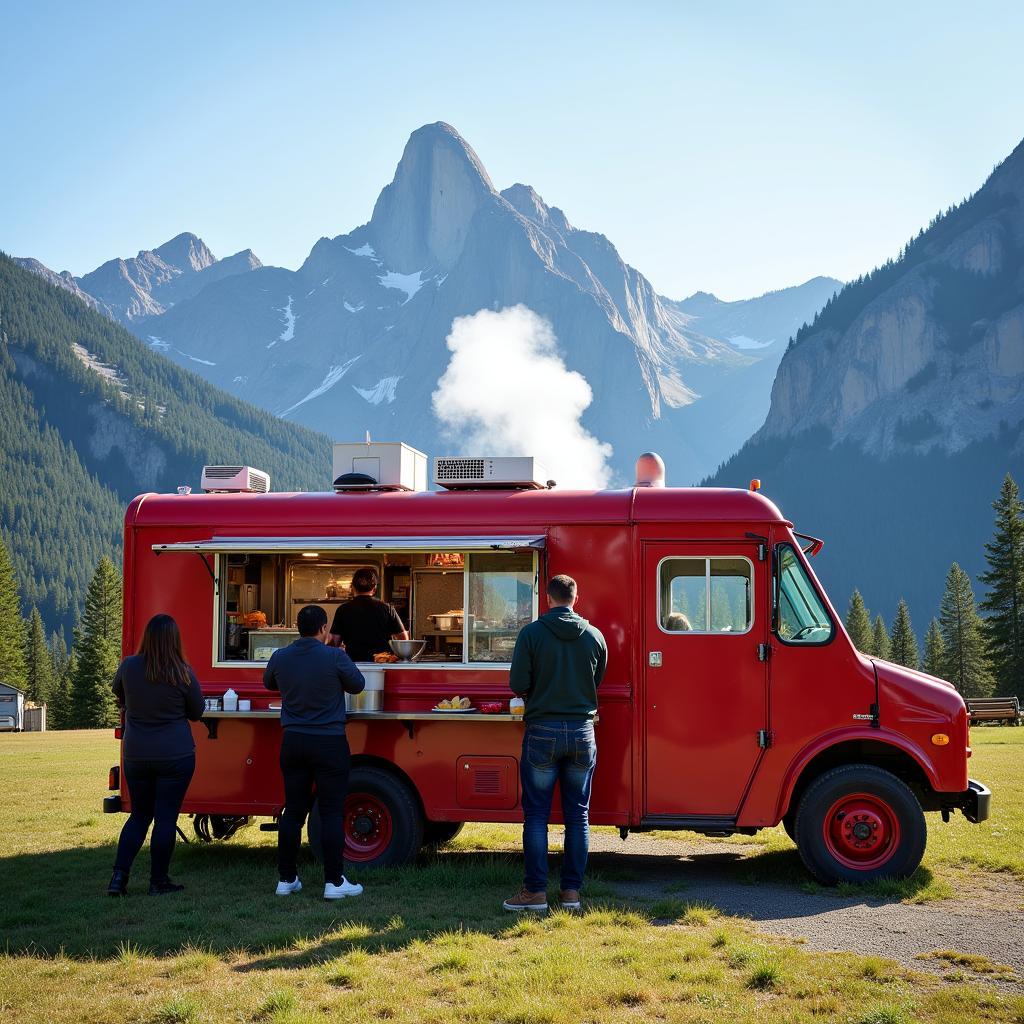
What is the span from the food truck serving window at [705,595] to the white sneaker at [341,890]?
128 inches

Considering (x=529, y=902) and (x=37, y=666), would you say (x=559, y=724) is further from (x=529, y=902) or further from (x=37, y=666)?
(x=37, y=666)

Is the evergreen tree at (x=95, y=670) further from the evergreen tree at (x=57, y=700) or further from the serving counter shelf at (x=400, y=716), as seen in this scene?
the serving counter shelf at (x=400, y=716)

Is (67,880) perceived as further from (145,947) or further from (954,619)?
(954,619)

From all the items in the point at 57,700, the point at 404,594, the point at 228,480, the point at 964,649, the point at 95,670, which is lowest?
the point at 57,700

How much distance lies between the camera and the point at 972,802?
9023 millimetres

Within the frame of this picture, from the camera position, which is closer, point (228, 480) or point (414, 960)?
point (414, 960)

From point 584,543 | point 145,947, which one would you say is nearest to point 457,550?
point 584,543

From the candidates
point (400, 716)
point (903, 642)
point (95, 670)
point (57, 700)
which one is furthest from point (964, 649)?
point (400, 716)

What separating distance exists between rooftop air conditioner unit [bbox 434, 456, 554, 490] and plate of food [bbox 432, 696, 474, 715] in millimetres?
2004

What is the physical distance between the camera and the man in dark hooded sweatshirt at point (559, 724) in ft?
26.8

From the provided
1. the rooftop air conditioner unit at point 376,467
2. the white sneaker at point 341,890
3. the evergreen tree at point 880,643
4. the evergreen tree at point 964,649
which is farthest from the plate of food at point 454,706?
the evergreen tree at point 880,643

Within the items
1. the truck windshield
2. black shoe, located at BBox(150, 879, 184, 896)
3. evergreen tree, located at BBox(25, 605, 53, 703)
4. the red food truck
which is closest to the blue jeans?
the red food truck

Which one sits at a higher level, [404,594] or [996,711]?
[404,594]

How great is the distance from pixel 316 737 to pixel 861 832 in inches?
175
